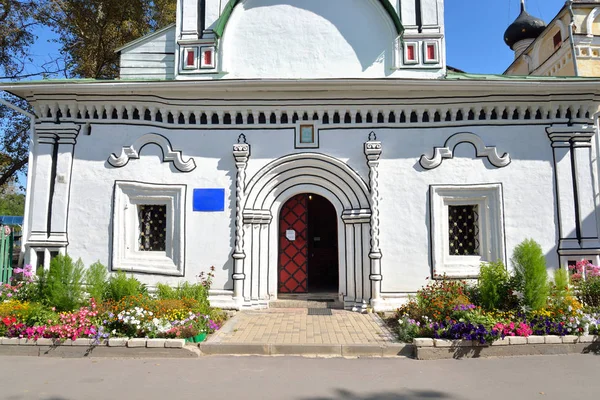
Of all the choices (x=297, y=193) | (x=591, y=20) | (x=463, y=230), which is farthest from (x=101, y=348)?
(x=591, y=20)

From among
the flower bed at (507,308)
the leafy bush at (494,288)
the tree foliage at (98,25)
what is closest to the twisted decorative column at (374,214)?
the flower bed at (507,308)

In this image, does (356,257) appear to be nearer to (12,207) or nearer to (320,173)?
(320,173)

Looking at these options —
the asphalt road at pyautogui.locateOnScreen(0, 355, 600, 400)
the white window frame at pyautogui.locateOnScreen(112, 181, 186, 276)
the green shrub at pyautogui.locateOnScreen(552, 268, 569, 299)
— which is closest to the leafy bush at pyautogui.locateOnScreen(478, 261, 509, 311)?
the green shrub at pyautogui.locateOnScreen(552, 268, 569, 299)

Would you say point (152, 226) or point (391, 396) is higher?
point (152, 226)

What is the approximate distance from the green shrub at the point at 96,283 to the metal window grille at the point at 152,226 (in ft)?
4.95

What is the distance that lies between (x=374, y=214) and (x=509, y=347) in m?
3.40

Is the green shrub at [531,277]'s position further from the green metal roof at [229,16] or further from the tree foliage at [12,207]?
the tree foliage at [12,207]

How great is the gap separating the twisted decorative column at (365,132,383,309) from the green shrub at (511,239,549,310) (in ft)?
8.18

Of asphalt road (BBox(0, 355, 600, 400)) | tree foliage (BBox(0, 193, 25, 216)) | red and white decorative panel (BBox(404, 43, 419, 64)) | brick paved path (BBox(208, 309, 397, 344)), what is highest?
tree foliage (BBox(0, 193, 25, 216))

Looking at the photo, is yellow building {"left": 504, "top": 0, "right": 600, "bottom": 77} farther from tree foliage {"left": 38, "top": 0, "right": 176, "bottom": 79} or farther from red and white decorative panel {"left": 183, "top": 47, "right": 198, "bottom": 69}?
tree foliage {"left": 38, "top": 0, "right": 176, "bottom": 79}

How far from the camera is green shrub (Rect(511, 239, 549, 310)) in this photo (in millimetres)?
6340

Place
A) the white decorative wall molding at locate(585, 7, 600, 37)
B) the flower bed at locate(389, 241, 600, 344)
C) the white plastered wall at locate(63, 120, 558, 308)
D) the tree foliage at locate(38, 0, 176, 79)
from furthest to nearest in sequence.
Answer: the tree foliage at locate(38, 0, 176, 79), the white decorative wall molding at locate(585, 7, 600, 37), the white plastered wall at locate(63, 120, 558, 308), the flower bed at locate(389, 241, 600, 344)

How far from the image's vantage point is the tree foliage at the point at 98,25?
13484mm

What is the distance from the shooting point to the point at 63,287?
21.8ft
